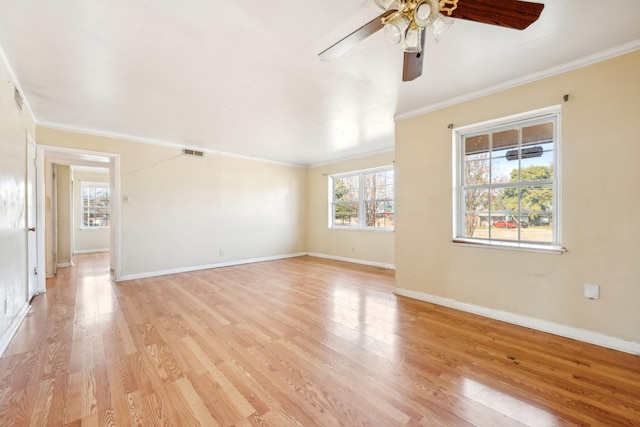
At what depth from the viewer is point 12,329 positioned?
2398mm

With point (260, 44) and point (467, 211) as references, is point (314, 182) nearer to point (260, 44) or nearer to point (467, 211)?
point (467, 211)

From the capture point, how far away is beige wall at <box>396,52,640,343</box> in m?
2.16

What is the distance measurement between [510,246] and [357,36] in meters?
2.53

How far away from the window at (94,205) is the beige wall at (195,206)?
186 inches

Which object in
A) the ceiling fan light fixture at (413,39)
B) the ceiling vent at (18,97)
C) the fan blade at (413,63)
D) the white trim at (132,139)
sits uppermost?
the white trim at (132,139)

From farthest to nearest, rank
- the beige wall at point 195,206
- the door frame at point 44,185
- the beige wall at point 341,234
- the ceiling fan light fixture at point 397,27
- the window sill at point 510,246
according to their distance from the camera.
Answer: the beige wall at point 341,234
the beige wall at point 195,206
the door frame at point 44,185
the window sill at point 510,246
the ceiling fan light fixture at point 397,27

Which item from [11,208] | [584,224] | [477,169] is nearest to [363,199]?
[477,169]

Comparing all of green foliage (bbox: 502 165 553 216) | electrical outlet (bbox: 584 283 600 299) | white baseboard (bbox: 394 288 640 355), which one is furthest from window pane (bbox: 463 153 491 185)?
white baseboard (bbox: 394 288 640 355)

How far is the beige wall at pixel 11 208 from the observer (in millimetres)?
2190

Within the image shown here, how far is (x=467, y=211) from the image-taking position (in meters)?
3.18

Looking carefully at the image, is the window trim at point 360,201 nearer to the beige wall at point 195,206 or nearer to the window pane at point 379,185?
the window pane at point 379,185

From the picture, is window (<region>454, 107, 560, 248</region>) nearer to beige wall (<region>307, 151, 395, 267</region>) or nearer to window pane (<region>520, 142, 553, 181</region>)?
window pane (<region>520, 142, 553, 181</region>)

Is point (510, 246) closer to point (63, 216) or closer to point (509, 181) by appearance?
point (509, 181)

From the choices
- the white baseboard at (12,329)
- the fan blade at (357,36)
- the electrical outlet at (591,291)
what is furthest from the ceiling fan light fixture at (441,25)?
the white baseboard at (12,329)
